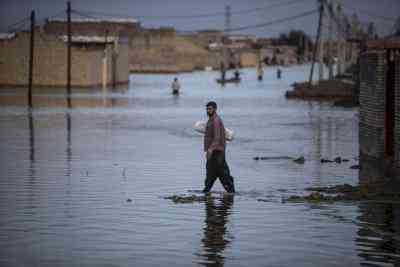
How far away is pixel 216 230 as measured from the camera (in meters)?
12.0

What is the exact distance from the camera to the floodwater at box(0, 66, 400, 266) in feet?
34.3

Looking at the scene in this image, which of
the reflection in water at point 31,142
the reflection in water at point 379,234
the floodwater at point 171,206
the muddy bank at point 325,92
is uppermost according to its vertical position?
the muddy bank at point 325,92

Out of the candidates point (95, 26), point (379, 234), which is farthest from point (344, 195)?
point (95, 26)

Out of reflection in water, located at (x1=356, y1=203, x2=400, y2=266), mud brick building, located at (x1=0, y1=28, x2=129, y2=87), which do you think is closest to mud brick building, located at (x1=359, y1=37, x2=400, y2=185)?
reflection in water, located at (x1=356, y1=203, x2=400, y2=266)

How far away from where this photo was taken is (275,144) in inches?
1024

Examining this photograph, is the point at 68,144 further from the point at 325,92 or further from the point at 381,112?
the point at 325,92

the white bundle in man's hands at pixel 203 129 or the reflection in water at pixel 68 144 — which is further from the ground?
the white bundle in man's hands at pixel 203 129

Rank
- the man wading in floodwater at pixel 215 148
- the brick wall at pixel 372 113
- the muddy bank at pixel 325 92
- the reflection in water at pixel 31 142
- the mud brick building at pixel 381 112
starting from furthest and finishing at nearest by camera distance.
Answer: the muddy bank at pixel 325 92 < the reflection in water at pixel 31 142 < the brick wall at pixel 372 113 < the mud brick building at pixel 381 112 < the man wading in floodwater at pixel 215 148

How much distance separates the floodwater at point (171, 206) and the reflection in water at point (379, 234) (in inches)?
0.5

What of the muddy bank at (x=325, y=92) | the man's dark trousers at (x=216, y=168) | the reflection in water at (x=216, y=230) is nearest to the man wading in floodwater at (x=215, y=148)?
the man's dark trousers at (x=216, y=168)

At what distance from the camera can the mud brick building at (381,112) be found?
1844 cm

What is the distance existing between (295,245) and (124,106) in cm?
3541

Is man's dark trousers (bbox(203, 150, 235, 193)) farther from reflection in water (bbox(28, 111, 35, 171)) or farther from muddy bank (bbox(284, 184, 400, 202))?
reflection in water (bbox(28, 111, 35, 171))

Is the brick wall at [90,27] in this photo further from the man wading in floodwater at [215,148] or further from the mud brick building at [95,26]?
the man wading in floodwater at [215,148]
